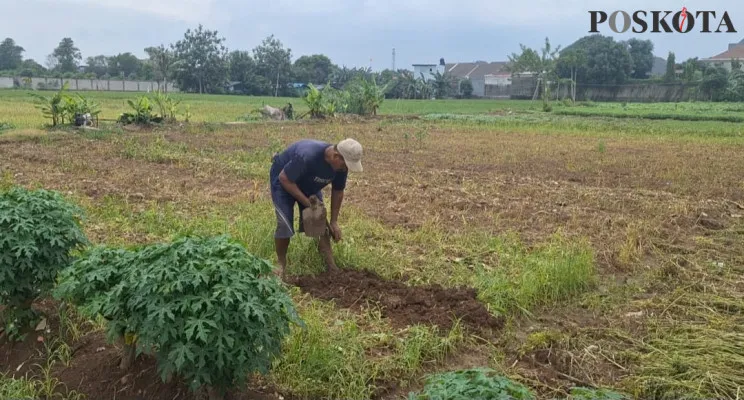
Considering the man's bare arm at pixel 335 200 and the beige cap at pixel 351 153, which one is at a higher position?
the beige cap at pixel 351 153

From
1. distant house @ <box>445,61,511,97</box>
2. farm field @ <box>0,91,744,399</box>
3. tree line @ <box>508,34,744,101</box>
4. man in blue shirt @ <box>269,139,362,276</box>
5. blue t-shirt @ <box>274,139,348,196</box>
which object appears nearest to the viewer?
farm field @ <box>0,91,744,399</box>

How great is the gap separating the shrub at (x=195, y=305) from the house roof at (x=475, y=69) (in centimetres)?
7580

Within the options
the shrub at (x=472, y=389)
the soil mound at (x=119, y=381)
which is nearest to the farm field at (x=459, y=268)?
the soil mound at (x=119, y=381)

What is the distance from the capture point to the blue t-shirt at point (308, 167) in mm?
4645

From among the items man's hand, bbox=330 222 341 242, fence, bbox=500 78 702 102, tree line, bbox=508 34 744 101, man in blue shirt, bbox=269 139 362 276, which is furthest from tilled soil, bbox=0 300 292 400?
fence, bbox=500 78 702 102

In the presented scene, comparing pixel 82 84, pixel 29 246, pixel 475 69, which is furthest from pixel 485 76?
pixel 29 246

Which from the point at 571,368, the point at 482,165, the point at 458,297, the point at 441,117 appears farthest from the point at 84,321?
the point at 441,117

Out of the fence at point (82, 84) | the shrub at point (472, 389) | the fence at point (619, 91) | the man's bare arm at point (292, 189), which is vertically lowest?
the shrub at point (472, 389)

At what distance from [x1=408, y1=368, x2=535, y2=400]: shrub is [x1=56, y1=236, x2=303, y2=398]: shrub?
736mm

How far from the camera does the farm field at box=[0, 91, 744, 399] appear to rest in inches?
129

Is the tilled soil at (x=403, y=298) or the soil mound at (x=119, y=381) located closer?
the soil mound at (x=119, y=381)

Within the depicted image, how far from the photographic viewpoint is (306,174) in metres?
4.77

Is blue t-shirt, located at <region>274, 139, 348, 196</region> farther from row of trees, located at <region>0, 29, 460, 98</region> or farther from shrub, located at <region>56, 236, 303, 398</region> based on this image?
row of trees, located at <region>0, 29, 460, 98</region>

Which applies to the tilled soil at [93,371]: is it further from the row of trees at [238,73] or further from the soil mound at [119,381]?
the row of trees at [238,73]
